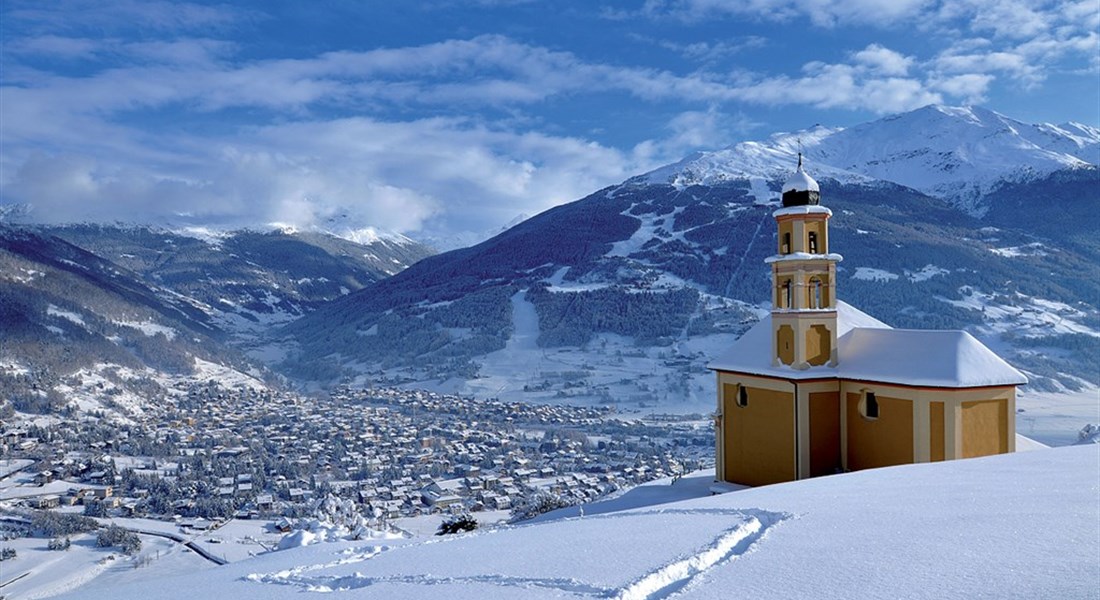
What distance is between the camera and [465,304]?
128m

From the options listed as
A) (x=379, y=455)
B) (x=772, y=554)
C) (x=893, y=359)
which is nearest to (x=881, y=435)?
(x=893, y=359)

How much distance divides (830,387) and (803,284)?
3186mm

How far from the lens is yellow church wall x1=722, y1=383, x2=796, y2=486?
21.3 m

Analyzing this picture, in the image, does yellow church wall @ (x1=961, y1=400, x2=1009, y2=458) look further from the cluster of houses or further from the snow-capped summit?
the cluster of houses

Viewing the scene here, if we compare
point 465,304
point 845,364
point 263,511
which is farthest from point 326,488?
point 465,304

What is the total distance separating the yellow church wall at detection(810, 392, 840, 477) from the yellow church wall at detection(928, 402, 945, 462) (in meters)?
2.78

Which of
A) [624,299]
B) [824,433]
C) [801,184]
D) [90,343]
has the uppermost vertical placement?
[801,184]

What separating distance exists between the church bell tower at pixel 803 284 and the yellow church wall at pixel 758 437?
1336 millimetres

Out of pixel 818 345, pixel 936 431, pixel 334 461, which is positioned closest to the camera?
pixel 936 431

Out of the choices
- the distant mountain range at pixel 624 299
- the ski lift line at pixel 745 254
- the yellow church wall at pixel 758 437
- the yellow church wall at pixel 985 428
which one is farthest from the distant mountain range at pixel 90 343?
the yellow church wall at pixel 985 428

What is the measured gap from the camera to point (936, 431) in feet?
61.9

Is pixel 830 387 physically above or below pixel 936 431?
above

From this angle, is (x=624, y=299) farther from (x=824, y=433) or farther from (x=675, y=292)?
(x=824, y=433)

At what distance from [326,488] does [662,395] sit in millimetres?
43860
